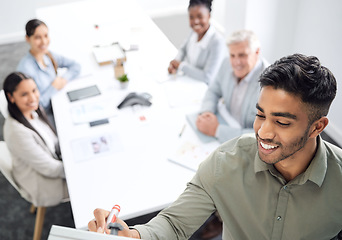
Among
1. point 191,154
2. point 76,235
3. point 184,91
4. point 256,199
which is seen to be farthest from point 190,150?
point 76,235

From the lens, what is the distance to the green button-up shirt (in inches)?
46.1

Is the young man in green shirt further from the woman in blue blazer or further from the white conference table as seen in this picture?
the woman in blue blazer

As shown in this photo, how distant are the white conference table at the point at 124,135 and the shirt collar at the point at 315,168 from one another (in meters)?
0.81

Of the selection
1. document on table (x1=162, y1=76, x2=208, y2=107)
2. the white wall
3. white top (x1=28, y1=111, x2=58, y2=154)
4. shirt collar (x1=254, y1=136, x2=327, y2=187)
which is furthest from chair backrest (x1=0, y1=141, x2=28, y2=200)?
the white wall

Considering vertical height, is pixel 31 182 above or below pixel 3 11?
below

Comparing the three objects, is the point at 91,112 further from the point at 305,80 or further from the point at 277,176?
the point at 305,80

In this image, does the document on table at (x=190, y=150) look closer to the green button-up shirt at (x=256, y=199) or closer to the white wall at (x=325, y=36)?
the green button-up shirt at (x=256, y=199)

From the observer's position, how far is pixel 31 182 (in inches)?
90.9

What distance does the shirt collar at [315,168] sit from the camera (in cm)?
115

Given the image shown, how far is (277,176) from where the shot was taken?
121cm

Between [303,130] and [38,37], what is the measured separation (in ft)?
7.86

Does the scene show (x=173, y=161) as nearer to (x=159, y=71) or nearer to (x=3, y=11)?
(x=159, y=71)

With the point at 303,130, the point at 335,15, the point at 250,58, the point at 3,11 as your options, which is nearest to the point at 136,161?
the point at 250,58

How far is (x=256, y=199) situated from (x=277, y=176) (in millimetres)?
106
